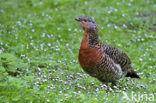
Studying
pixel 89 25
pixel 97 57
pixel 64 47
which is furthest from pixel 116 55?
pixel 64 47

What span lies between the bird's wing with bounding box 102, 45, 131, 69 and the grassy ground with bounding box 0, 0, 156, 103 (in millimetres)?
533

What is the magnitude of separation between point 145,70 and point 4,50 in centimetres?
378

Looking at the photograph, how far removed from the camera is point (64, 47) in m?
9.63

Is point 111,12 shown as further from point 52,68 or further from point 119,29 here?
point 52,68

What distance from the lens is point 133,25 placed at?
11602 mm

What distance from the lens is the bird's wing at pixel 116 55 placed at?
7.11m

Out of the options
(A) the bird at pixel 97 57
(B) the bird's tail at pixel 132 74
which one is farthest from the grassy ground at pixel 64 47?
(A) the bird at pixel 97 57

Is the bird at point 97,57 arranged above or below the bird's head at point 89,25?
below

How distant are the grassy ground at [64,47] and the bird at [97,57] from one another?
1.20ft

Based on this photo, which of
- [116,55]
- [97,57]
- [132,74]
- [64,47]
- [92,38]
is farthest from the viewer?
[64,47]

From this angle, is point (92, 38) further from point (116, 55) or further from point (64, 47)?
point (64, 47)

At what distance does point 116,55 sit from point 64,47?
264cm

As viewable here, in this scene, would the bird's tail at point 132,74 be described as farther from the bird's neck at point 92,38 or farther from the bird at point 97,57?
the bird's neck at point 92,38

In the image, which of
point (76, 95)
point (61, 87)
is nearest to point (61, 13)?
point (61, 87)
